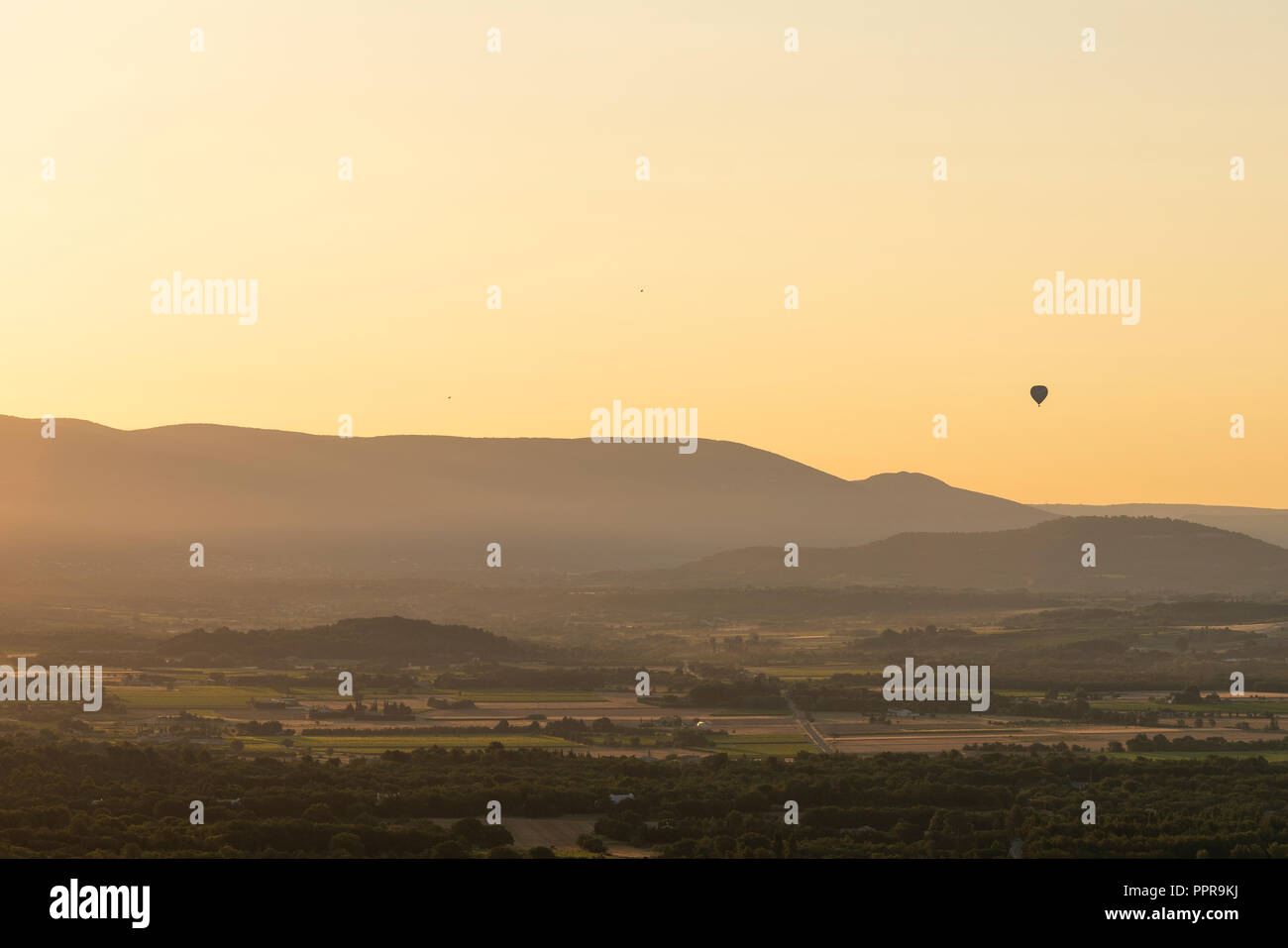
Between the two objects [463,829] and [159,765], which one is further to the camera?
[159,765]

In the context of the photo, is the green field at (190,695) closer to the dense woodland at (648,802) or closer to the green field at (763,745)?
the dense woodland at (648,802)

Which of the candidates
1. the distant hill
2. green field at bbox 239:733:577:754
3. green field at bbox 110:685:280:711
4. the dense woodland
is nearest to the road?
the dense woodland

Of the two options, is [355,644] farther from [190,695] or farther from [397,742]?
[397,742]

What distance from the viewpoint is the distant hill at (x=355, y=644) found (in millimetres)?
127250

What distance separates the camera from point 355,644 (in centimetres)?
13100

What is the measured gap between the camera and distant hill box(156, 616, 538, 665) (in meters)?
127

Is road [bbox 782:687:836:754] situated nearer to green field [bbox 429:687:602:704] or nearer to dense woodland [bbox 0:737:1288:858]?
dense woodland [bbox 0:737:1288:858]

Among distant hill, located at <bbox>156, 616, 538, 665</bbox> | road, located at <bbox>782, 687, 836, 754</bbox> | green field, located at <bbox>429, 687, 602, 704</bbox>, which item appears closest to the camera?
road, located at <bbox>782, 687, 836, 754</bbox>

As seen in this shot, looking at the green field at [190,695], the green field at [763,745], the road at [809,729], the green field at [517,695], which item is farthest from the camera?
the green field at [517,695]

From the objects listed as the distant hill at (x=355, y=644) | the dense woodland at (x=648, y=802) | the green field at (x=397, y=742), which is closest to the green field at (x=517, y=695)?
the green field at (x=397, y=742)
